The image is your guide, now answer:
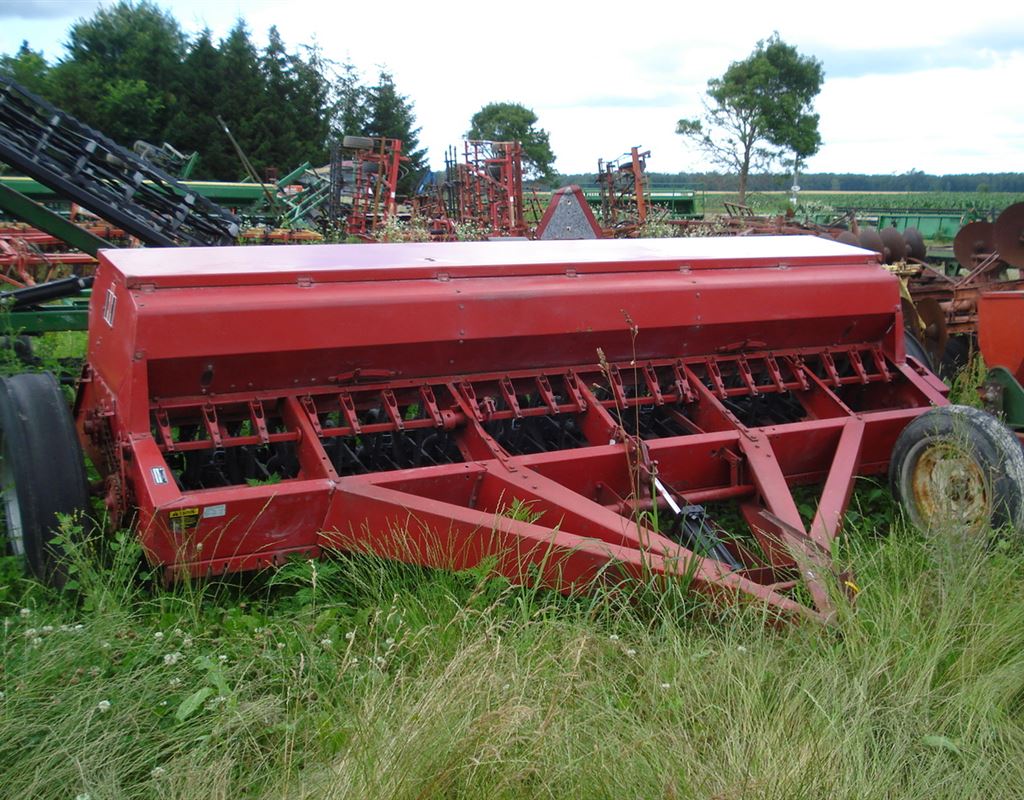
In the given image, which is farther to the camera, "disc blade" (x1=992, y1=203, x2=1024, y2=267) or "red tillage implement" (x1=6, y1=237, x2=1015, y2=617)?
"disc blade" (x1=992, y1=203, x2=1024, y2=267)

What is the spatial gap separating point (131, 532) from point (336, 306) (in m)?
1.18

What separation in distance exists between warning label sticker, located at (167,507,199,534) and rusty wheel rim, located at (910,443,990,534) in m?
2.81

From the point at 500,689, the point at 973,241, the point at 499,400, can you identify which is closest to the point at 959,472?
the point at 499,400

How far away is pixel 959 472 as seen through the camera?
4285 mm

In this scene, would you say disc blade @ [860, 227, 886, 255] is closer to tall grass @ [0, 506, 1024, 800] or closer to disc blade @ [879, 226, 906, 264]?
disc blade @ [879, 226, 906, 264]

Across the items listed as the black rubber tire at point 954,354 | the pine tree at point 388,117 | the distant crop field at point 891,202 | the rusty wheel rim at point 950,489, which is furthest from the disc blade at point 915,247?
the pine tree at point 388,117

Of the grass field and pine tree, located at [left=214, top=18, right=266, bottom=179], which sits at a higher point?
pine tree, located at [left=214, top=18, right=266, bottom=179]

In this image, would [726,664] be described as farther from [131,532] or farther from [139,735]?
[131,532]

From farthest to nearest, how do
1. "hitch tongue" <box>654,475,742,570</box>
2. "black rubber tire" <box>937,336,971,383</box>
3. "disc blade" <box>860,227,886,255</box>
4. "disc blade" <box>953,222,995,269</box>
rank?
"disc blade" <box>860,227,886,255</box>
"disc blade" <box>953,222,995,269</box>
"black rubber tire" <box>937,336,971,383</box>
"hitch tongue" <box>654,475,742,570</box>

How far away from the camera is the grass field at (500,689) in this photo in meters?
2.44

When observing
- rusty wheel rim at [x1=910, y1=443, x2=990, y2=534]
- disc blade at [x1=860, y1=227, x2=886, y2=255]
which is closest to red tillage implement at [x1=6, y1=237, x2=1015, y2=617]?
rusty wheel rim at [x1=910, y1=443, x2=990, y2=534]

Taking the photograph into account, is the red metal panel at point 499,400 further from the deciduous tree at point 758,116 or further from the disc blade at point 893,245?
the deciduous tree at point 758,116

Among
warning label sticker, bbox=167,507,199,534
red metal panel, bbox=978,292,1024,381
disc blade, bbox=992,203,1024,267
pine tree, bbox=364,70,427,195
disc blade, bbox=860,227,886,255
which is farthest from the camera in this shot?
pine tree, bbox=364,70,427,195

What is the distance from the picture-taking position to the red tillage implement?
368cm
